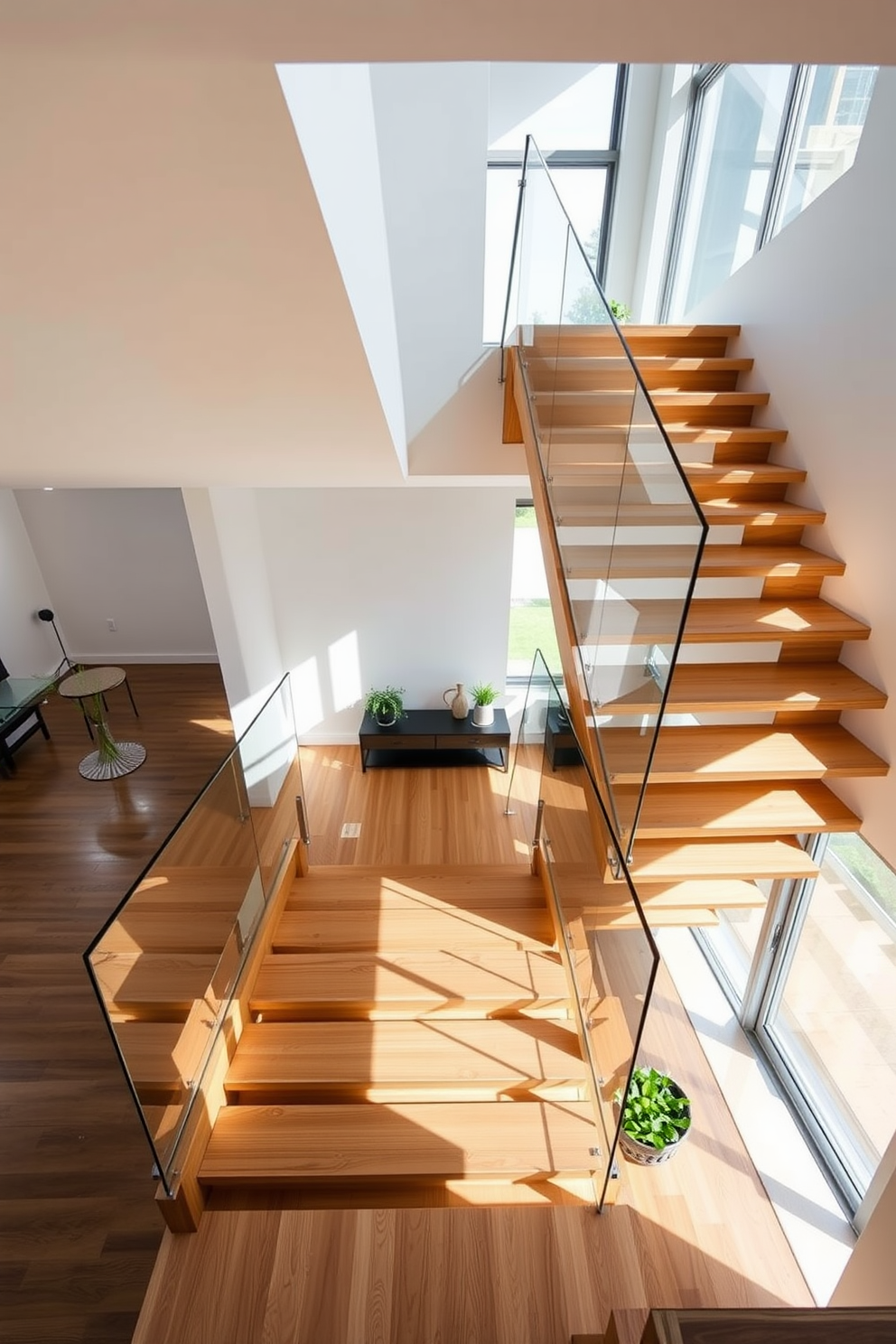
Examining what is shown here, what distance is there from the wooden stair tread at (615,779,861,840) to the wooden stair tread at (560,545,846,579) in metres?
0.85

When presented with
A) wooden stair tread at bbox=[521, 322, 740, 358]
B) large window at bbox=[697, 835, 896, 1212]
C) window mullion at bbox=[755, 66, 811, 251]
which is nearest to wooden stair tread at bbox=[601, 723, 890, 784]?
large window at bbox=[697, 835, 896, 1212]

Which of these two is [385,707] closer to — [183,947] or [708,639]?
[183,947]

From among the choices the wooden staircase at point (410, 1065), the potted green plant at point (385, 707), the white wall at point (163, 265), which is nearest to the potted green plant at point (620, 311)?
the white wall at point (163, 265)

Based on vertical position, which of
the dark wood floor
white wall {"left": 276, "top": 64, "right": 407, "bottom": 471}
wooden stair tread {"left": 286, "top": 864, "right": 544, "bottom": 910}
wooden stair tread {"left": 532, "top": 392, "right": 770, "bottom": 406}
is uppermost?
white wall {"left": 276, "top": 64, "right": 407, "bottom": 471}

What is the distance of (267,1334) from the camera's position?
2043 mm

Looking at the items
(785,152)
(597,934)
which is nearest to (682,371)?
(785,152)

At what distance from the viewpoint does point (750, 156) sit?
4.18 metres

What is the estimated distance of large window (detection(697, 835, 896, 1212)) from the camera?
10.0 ft

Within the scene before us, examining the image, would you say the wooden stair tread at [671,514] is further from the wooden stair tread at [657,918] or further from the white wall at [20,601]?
the white wall at [20,601]

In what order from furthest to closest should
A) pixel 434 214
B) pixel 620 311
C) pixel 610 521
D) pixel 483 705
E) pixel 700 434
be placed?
1. pixel 483 705
2. pixel 620 311
3. pixel 434 214
4. pixel 700 434
5. pixel 610 521

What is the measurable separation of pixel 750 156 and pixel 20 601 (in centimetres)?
829

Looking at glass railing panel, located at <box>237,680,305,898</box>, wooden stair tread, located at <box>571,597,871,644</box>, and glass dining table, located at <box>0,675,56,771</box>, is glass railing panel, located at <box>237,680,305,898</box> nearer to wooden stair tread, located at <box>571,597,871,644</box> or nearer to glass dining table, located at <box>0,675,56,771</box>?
wooden stair tread, located at <box>571,597,871,644</box>

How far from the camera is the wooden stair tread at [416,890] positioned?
3.84m

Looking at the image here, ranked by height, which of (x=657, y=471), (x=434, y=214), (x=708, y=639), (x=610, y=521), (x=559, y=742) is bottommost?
(x=559, y=742)
